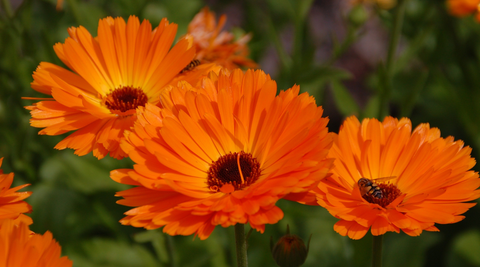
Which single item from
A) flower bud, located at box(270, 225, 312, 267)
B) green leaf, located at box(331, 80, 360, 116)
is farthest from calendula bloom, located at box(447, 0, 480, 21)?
flower bud, located at box(270, 225, 312, 267)

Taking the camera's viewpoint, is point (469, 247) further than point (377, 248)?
Yes

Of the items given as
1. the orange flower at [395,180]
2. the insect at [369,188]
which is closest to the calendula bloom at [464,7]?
the orange flower at [395,180]

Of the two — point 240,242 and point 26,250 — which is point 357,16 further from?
point 26,250

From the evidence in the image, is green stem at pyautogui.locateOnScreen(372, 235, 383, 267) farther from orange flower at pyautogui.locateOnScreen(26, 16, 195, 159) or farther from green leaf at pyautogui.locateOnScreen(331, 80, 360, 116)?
green leaf at pyautogui.locateOnScreen(331, 80, 360, 116)

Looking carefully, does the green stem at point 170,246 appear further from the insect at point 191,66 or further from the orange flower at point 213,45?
the orange flower at point 213,45

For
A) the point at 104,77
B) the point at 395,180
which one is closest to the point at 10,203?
the point at 104,77

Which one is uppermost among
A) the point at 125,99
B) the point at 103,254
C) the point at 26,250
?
the point at 125,99
